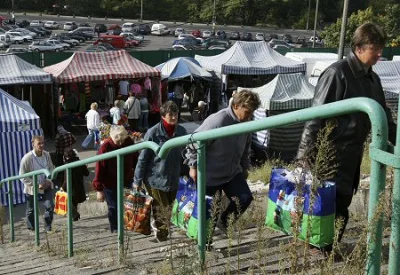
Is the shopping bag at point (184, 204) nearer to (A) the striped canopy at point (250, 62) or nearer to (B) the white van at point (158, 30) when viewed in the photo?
(A) the striped canopy at point (250, 62)

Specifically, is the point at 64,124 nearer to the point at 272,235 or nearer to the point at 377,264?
the point at 272,235

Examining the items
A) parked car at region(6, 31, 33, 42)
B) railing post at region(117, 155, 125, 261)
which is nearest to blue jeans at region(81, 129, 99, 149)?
railing post at region(117, 155, 125, 261)

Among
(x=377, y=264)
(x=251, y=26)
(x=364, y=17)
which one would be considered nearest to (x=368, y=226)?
(x=377, y=264)

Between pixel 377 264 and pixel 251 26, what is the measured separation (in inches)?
2898

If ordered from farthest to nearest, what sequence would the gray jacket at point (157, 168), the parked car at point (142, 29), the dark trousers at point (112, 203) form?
the parked car at point (142, 29)
the dark trousers at point (112, 203)
the gray jacket at point (157, 168)

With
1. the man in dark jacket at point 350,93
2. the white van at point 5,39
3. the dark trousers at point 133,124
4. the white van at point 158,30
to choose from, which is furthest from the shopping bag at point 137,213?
the white van at point 158,30

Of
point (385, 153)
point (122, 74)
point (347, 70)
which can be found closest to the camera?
point (385, 153)

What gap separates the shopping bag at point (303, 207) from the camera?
10.3 feet

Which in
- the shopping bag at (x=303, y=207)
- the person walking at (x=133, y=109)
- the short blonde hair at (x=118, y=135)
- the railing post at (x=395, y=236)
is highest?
the railing post at (x=395, y=236)

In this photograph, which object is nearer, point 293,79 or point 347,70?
point 347,70

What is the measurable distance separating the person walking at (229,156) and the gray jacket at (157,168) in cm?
77

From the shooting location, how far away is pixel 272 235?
14.5 feet

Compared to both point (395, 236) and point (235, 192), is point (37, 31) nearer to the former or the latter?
point (235, 192)

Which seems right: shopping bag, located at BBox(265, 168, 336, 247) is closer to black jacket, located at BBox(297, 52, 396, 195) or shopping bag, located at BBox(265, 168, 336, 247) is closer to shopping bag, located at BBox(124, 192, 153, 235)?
black jacket, located at BBox(297, 52, 396, 195)
